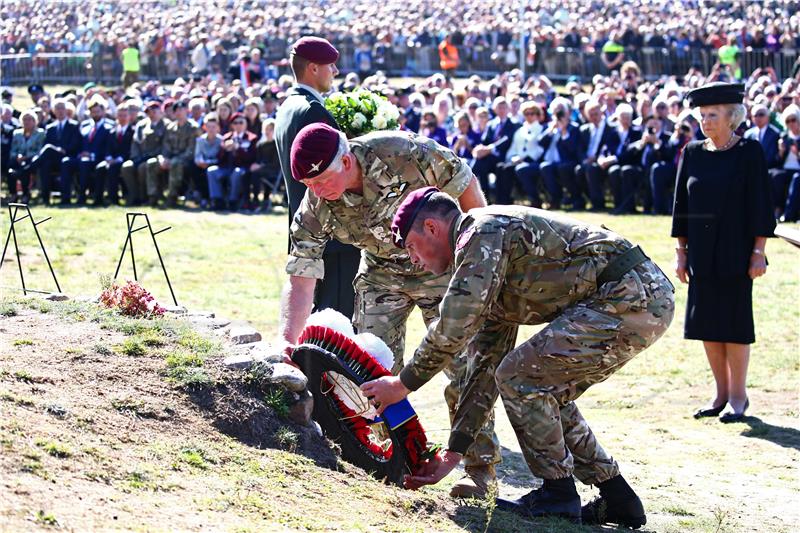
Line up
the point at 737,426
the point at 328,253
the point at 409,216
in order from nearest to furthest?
1. the point at 409,216
2. the point at 328,253
3. the point at 737,426

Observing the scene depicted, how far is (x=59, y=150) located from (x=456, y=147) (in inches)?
278

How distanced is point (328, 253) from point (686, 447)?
8.82 ft

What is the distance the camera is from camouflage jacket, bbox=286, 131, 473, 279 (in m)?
6.16

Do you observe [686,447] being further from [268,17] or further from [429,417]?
[268,17]

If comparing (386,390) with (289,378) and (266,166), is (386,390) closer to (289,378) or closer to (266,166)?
(289,378)

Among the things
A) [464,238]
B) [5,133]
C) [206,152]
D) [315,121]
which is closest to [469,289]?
[464,238]

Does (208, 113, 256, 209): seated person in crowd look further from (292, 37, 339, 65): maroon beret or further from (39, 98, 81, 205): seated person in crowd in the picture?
(292, 37, 339, 65): maroon beret

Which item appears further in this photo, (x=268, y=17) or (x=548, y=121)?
(x=268, y=17)

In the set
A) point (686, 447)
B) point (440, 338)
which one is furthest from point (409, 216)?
point (686, 447)

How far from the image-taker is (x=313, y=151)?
5750 millimetres

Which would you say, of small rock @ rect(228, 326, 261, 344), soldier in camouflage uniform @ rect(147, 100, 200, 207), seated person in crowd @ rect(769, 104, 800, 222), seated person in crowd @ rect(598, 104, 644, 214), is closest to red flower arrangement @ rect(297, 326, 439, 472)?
small rock @ rect(228, 326, 261, 344)

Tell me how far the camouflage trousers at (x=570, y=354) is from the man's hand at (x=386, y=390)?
18.5 inches

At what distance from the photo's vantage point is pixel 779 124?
17875mm

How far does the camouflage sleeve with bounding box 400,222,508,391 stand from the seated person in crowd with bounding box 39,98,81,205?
16.6 metres
